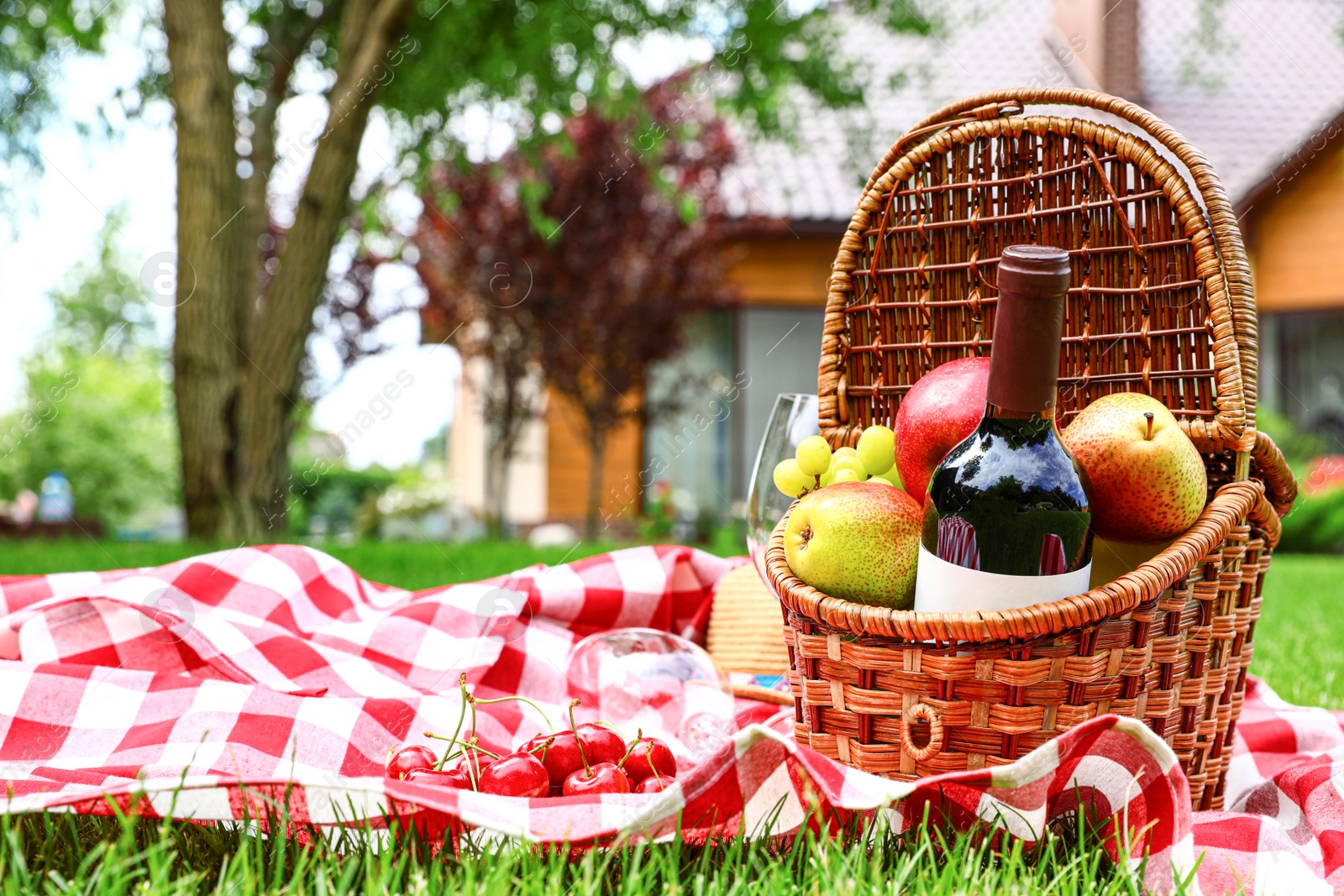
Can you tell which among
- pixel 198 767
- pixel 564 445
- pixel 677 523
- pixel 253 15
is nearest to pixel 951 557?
pixel 198 767

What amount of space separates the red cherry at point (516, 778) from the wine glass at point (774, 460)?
56 centimetres

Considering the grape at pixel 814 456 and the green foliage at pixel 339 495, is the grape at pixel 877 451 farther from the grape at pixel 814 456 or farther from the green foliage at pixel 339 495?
the green foliage at pixel 339 495

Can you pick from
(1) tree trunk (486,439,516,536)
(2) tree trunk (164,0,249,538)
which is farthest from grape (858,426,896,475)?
(1) tree trunk (486,439,516,536)

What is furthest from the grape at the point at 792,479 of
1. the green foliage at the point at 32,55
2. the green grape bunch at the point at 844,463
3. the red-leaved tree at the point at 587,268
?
the red-leaved tree at the point at 587,268

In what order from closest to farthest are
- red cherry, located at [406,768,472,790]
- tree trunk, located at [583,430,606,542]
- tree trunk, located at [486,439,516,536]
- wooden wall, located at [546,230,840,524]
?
red cherry, located at [406,768,472,790]
tree trunk, located at [583,430,606,542]
tree trunk, located at [486,439,516,536]
wooden wall, located at [546,230,840,524]

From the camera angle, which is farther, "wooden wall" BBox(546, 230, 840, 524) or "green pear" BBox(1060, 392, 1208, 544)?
"wooden wall" BBox(546, 230, 840, 524)

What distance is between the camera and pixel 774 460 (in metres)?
1.78

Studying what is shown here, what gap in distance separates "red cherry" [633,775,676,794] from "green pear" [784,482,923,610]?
32 cm

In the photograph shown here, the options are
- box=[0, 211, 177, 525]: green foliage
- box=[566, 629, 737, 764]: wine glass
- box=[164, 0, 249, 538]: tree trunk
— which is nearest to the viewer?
box=[566, 629, 737, 764]: wine glass

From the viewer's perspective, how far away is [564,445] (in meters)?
11.2

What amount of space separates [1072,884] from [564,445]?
10.3 m

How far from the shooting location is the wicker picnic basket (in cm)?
121

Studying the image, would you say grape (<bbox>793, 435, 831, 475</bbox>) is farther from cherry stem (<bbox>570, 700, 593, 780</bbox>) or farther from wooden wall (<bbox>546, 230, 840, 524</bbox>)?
wooden wall (<bbox>546, 230, 840, 524</bbox>)

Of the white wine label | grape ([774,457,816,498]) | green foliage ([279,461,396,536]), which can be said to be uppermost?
grape ([774,457,816,498])
